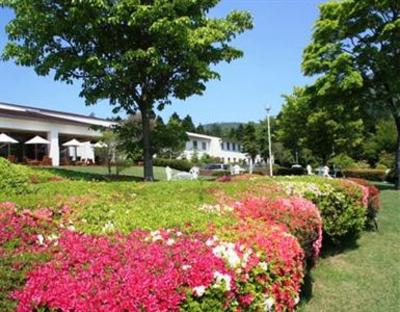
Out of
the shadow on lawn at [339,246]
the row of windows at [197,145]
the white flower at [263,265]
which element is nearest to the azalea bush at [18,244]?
the white flower at [263,265]

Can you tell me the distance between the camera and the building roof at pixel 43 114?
33031 millimetres

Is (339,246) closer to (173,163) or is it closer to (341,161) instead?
(341,161)

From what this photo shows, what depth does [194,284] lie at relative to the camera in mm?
3172

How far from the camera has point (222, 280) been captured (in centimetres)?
328

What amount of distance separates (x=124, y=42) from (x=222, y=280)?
11.8 metres

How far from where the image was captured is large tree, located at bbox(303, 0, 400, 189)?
21.2 m

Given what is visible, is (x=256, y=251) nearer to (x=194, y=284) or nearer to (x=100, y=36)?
(x=194, y=284)

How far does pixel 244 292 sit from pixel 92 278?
107 cm

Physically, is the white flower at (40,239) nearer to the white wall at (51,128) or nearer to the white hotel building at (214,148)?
the white wall at (51,128)

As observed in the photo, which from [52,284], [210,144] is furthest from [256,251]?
[210,144]

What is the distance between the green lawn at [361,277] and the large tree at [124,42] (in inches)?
269

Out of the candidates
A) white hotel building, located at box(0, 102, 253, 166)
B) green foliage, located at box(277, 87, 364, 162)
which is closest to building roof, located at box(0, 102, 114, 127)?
white hotel building, located at box(0, 102, 253, 166)

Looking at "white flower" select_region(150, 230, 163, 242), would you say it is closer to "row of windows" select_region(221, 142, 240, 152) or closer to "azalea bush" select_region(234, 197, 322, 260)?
"azalea bush" select_region(234, 197, 322, 260)

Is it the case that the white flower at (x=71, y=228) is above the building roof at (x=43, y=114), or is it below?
below
